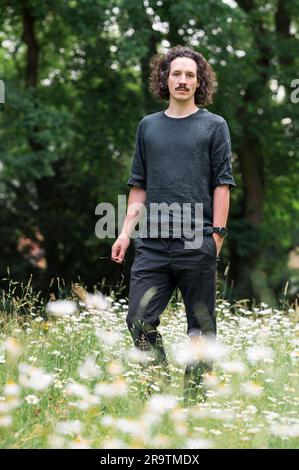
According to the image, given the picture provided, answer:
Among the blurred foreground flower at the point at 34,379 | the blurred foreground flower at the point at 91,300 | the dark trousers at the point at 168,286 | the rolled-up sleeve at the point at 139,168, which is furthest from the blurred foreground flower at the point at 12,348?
the rolled-up sleeve at the point at 139,168

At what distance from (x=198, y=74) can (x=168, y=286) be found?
1.19 meters

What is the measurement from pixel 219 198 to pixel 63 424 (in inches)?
60.4

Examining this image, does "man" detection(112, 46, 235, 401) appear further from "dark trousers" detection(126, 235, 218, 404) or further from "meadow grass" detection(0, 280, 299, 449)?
"meadow grass" detection(0, 280, 299, 449)

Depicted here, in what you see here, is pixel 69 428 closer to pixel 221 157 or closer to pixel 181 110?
pixel 221 157

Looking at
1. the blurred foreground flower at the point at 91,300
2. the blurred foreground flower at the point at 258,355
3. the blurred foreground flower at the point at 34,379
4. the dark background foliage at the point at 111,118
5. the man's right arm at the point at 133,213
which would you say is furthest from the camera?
the dark background foliage at the point at 111,118

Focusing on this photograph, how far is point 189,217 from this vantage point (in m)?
4.21

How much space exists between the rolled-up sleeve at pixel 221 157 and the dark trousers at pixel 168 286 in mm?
323

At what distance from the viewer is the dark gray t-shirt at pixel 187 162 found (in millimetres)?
4238

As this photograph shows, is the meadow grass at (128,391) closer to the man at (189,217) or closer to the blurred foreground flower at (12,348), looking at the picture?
the blurred foreground flower at (12,348)

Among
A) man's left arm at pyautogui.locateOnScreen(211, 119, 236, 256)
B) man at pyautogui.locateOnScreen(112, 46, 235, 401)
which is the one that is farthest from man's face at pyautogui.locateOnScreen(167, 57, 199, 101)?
man's left arm at pyautogui.locateOnScreen(211, 119, 236, 256)

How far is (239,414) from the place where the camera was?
11.9ft

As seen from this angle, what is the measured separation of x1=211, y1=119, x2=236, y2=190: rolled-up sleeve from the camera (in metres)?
4.25

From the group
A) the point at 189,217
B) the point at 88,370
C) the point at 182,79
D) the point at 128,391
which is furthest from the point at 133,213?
the point at 128,391

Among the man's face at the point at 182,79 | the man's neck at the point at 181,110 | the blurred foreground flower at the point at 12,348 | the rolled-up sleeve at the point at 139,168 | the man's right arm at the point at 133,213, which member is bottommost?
the blurred foreground flower at the point at 12,348
